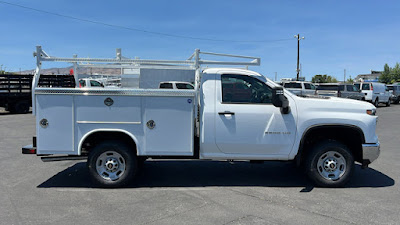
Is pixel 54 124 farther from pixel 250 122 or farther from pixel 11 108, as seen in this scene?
pixel 11 108

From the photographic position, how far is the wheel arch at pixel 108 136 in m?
5.48

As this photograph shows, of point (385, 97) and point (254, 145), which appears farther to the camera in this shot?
point (385, 97)

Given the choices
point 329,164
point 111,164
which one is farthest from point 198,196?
point 329,164

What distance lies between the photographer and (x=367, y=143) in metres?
5.60

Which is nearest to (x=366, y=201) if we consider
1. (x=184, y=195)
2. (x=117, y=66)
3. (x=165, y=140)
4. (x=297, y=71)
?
(x=184, y=195)

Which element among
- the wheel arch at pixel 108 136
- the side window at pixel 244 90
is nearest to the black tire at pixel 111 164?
the wheel arch at pixel 108 136

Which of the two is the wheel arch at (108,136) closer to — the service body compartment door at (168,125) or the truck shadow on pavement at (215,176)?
the service body compartment door at (168,125)

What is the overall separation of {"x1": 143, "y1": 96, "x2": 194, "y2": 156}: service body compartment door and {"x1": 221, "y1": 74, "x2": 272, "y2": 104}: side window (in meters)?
0.63

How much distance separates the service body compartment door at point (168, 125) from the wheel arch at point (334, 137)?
1.92 m

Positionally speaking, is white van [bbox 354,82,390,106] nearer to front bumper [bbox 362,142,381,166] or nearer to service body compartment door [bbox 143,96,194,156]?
front bumper [bbox 362,142,381,166]

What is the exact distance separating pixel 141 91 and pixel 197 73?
1069mm

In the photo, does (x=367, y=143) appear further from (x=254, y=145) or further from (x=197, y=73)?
(x=197, y=73)

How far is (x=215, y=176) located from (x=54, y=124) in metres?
3.06

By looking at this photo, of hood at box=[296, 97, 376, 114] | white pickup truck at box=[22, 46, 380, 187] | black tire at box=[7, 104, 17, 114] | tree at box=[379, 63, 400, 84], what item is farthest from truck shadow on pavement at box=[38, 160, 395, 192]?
tree at box=[379, 63, 400, 84]
